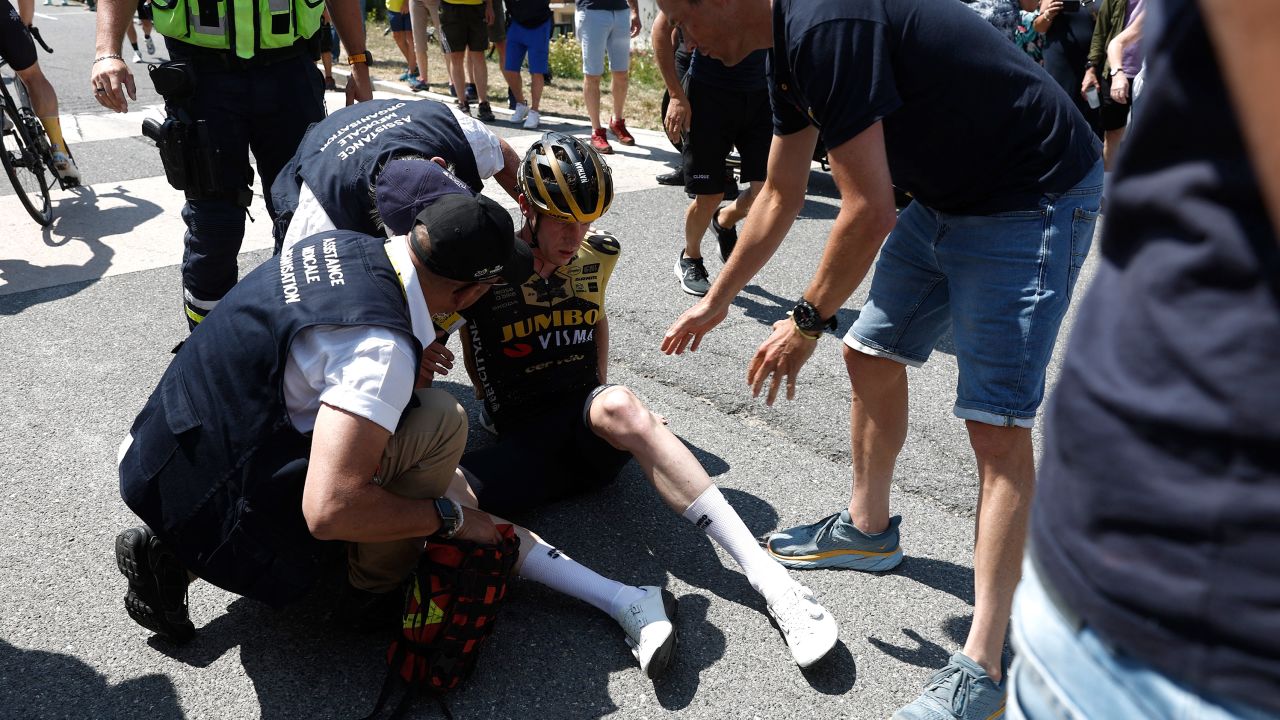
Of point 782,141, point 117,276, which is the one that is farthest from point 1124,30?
point 117,276

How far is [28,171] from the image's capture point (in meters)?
6.12

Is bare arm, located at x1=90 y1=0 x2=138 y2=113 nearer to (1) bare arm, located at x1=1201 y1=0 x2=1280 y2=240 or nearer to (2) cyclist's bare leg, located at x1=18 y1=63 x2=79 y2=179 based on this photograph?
(2) cyclist's bare leg, located at x1=18 y1=63 x2=79 y2=179

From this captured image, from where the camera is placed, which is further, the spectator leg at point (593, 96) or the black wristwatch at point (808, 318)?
the spectator leg at point (593, 96)

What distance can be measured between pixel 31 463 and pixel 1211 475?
364cm

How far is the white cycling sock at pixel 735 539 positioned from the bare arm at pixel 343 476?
0.99m

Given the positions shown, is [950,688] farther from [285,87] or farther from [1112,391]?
[285,87]

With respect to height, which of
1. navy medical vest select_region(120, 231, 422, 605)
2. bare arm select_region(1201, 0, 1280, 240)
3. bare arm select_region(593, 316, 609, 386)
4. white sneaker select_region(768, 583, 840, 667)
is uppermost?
bare arm select_region(1201, 0, 1280, 240)

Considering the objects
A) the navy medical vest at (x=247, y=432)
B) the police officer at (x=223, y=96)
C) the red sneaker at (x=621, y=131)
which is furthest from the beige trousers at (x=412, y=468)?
the red sneaker at (x=621, y=131)

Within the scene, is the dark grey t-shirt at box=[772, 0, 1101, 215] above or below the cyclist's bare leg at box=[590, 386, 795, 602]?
above

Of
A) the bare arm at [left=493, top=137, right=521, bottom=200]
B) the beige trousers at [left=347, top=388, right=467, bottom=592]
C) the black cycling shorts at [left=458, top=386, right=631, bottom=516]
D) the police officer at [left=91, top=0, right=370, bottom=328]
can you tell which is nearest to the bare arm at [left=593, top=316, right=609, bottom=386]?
the black cycling shorts at [left=458, top=386, right=631, bottom=516]

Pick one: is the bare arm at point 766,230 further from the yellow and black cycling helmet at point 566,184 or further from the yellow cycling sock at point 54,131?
the yellow cycling sock at point 54,131

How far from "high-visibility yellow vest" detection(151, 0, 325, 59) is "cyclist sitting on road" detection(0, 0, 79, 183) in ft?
8.42

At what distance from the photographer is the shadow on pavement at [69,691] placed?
2334mm

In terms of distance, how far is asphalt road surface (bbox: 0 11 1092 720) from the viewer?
245 centimetres
